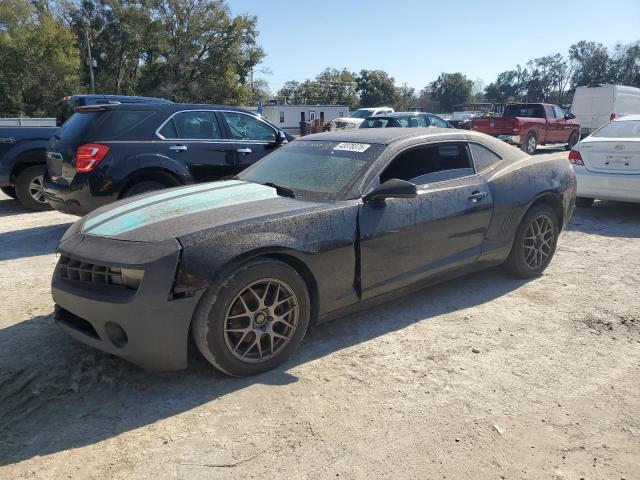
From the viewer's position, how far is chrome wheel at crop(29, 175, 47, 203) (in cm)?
820

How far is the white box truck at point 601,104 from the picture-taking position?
21.0m

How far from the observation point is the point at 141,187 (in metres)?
6.22

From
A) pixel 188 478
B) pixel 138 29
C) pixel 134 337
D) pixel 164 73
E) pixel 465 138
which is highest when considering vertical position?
pixel 138 29

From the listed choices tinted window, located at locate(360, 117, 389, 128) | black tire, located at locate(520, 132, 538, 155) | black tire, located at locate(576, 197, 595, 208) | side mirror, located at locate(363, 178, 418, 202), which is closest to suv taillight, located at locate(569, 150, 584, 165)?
black tire, located at locate(576, 197, 595, 208)

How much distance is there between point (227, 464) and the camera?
8.02 feet

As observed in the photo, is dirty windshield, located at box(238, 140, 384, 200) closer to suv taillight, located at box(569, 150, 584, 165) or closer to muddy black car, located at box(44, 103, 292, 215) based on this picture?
muddy black car, located at box(44, 103, 292, 215)

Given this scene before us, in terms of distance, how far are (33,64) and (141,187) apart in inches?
1753

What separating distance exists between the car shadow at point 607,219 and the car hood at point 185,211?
205 inches

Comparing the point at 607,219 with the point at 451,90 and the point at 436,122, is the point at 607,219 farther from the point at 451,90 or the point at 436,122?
the point at 451,90

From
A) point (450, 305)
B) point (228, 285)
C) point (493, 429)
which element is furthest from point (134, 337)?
point (450, 305)

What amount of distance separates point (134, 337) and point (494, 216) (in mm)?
3100

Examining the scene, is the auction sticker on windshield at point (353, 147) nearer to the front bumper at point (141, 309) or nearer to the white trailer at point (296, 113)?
the front bumper at point (141, 309)

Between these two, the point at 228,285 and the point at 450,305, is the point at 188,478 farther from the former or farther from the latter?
the point at 450,305

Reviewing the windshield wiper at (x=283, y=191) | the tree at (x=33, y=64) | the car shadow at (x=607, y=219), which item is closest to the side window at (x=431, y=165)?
A: the windshield wiper at (x=283, y=191)
